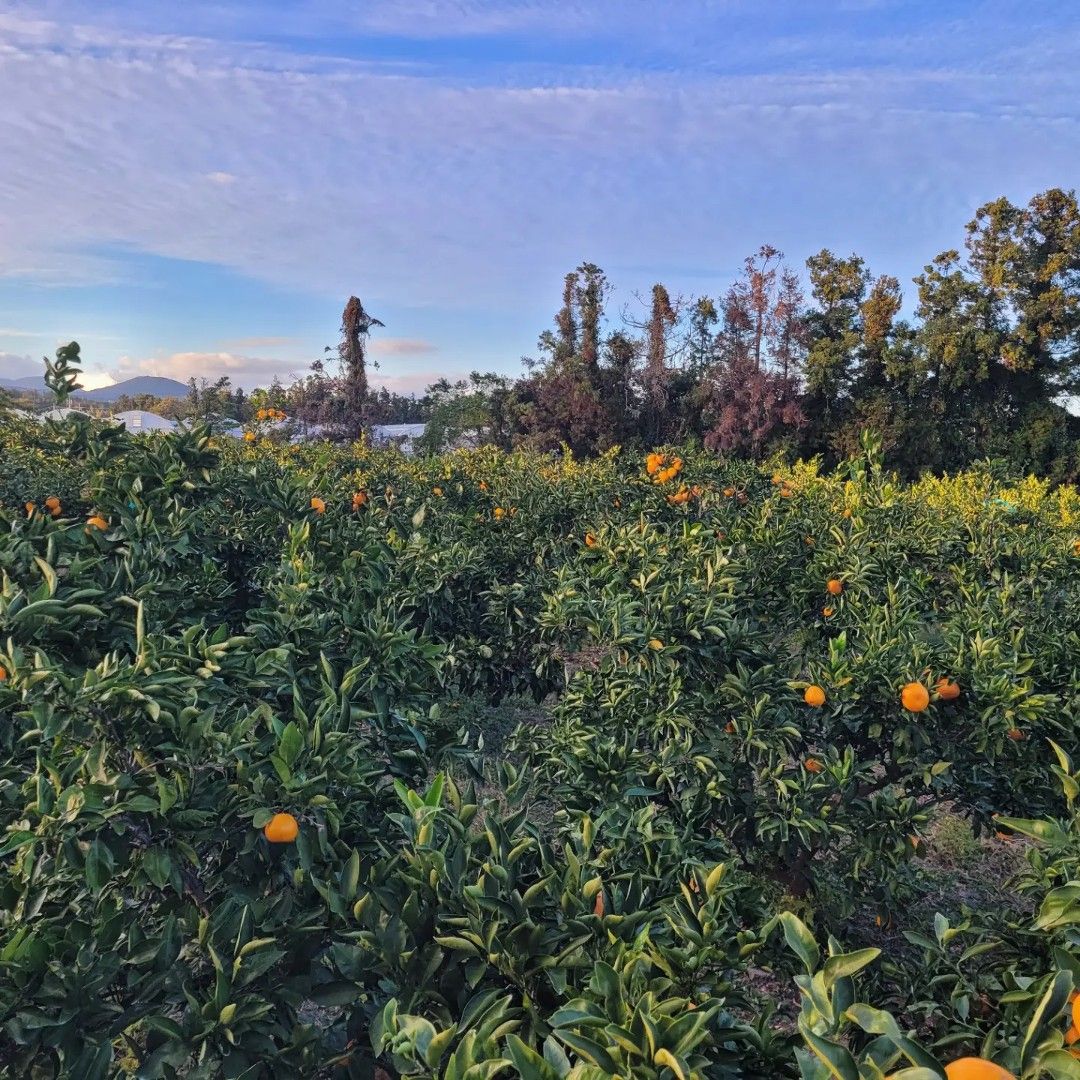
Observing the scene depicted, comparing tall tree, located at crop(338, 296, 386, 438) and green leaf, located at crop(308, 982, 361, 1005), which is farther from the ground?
tall tree, located at crop(338, 296, 386, 438)

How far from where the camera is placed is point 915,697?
70.4 inches

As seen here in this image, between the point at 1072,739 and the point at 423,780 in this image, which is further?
the point at 1072,739

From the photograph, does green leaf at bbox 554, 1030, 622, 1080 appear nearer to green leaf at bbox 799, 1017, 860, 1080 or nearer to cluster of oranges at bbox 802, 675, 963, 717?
green leaf at bbox 799, 1017, 860, 1080

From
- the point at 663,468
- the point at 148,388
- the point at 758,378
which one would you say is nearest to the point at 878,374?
the point at 758,378

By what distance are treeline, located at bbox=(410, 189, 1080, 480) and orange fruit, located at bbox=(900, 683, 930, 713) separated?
39.5 feet

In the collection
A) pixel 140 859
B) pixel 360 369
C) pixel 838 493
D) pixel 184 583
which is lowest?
pixel 140 859

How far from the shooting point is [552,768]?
1.75 m

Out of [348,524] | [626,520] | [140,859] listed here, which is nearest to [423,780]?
[140,859]

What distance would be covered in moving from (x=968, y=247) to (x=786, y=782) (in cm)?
1506

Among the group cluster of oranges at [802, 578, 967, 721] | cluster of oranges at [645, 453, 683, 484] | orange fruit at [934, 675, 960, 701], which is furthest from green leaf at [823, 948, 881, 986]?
cluster of oranges at [645, 453, 683, 484]

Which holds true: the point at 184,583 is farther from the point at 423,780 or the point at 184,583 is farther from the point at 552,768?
the point at 552,768

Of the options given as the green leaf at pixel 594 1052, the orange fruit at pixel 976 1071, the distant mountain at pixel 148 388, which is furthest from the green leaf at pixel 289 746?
the distant mountain at pixel 148 388

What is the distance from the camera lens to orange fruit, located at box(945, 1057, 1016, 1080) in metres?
0.60

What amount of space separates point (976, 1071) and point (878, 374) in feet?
49.2
